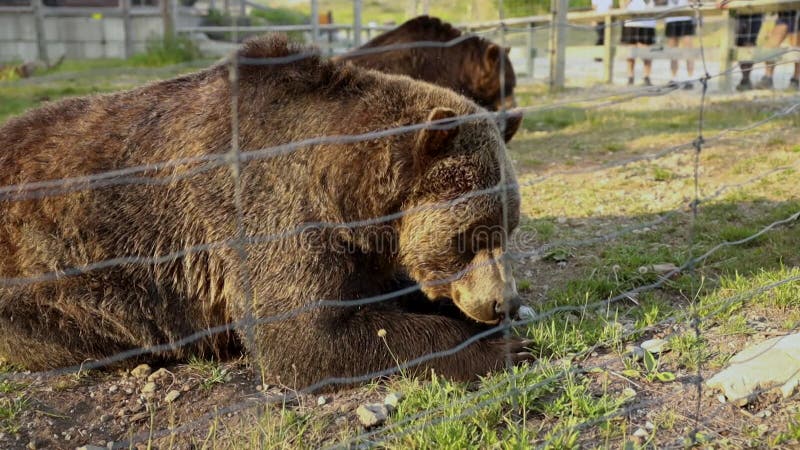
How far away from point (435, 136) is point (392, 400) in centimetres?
112

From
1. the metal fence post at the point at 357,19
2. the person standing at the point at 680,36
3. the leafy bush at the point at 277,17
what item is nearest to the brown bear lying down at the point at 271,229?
the person standing at the point at 680,36

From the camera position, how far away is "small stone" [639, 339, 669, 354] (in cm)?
351

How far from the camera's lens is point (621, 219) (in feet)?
19.0

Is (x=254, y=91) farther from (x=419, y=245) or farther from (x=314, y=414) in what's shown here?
(x=314, y=414)

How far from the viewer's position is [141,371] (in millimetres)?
3615

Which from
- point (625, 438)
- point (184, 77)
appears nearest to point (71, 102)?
point (184, 77)

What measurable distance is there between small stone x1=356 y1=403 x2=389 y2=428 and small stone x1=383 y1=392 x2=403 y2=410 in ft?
0.12

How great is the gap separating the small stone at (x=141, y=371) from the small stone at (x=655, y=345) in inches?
89.0

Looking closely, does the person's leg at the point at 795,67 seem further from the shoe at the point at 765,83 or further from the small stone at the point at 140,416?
the small stone at the point at 140,416

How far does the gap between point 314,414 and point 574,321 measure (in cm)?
141

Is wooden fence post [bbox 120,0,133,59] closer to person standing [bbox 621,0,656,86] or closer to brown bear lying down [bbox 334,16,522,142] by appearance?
person standing [bbox 621,0,656,86]

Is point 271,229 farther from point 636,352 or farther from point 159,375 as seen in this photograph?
Answer: point 636,352

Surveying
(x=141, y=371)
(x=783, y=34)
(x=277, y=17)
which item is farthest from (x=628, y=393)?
(x=277, y=17)

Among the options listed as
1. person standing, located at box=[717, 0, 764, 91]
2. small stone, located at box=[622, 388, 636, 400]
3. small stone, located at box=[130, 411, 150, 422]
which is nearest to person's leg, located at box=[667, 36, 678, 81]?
person standing, located at box=[717, 0, 764, 91]
